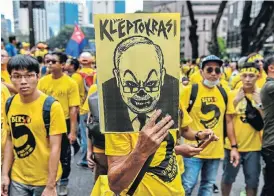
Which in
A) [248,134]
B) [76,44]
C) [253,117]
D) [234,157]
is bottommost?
[234,157]

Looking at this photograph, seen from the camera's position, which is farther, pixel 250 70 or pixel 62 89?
pixel 62 89

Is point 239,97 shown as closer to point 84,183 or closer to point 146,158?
point 84,183

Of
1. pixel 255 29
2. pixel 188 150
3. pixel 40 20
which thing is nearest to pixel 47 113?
pixel 188 150

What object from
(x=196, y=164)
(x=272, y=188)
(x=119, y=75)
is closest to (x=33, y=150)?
(x=119, y=75)

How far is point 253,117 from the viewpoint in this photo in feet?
14.1

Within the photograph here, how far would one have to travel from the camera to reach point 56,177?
10.3 feet

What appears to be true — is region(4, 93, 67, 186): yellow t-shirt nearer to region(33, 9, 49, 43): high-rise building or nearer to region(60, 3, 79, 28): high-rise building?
region(60, 3, 79, 28): high-rise building

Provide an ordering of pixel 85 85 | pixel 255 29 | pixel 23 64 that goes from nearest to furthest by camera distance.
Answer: pixel 23 64 < pixel 85 85 < pixel 255 29

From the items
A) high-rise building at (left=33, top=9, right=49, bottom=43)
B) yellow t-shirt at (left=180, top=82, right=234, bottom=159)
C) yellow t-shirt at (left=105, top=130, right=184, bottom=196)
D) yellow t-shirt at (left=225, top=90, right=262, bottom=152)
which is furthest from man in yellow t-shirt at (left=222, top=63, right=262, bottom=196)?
high-rise building at (left=33, top=9, right=49, bottom=43)

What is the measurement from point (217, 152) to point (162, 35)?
2540 millimetres

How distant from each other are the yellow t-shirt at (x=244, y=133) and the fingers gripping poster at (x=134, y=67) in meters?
2.63

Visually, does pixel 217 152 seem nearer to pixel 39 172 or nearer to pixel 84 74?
pixel 39 172

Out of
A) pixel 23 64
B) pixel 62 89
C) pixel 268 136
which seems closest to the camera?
pixel 23 64

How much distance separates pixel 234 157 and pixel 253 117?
0.46 meters
